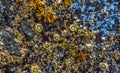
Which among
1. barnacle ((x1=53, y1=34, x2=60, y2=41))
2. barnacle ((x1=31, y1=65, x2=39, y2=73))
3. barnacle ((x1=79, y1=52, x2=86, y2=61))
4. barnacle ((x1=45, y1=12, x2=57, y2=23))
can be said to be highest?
barnacle ((x1=45, y1=12, x2=57, y2=23))

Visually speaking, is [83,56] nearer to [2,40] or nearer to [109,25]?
[109,25]

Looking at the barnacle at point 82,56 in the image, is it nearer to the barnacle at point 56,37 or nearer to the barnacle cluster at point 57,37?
the barnacle cluster at point 57,37

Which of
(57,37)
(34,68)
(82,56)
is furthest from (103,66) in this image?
(34,68)

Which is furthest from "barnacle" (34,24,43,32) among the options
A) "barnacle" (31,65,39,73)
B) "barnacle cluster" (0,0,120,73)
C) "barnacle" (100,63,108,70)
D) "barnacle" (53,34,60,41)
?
"barnacle" (100,63,108,70)

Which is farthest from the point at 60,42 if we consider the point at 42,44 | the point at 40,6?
the point at 40,6

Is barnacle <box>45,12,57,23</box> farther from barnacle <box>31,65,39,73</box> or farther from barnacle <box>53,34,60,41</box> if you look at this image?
barnacle <box>31,65,39,73</box>

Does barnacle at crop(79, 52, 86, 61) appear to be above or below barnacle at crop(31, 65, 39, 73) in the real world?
above

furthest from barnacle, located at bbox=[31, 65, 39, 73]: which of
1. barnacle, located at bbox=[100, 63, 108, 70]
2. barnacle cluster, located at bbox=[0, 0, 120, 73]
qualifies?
barnacle, located at bbox=[100, 63, 108, 70]

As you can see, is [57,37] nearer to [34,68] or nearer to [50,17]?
[50,17]
